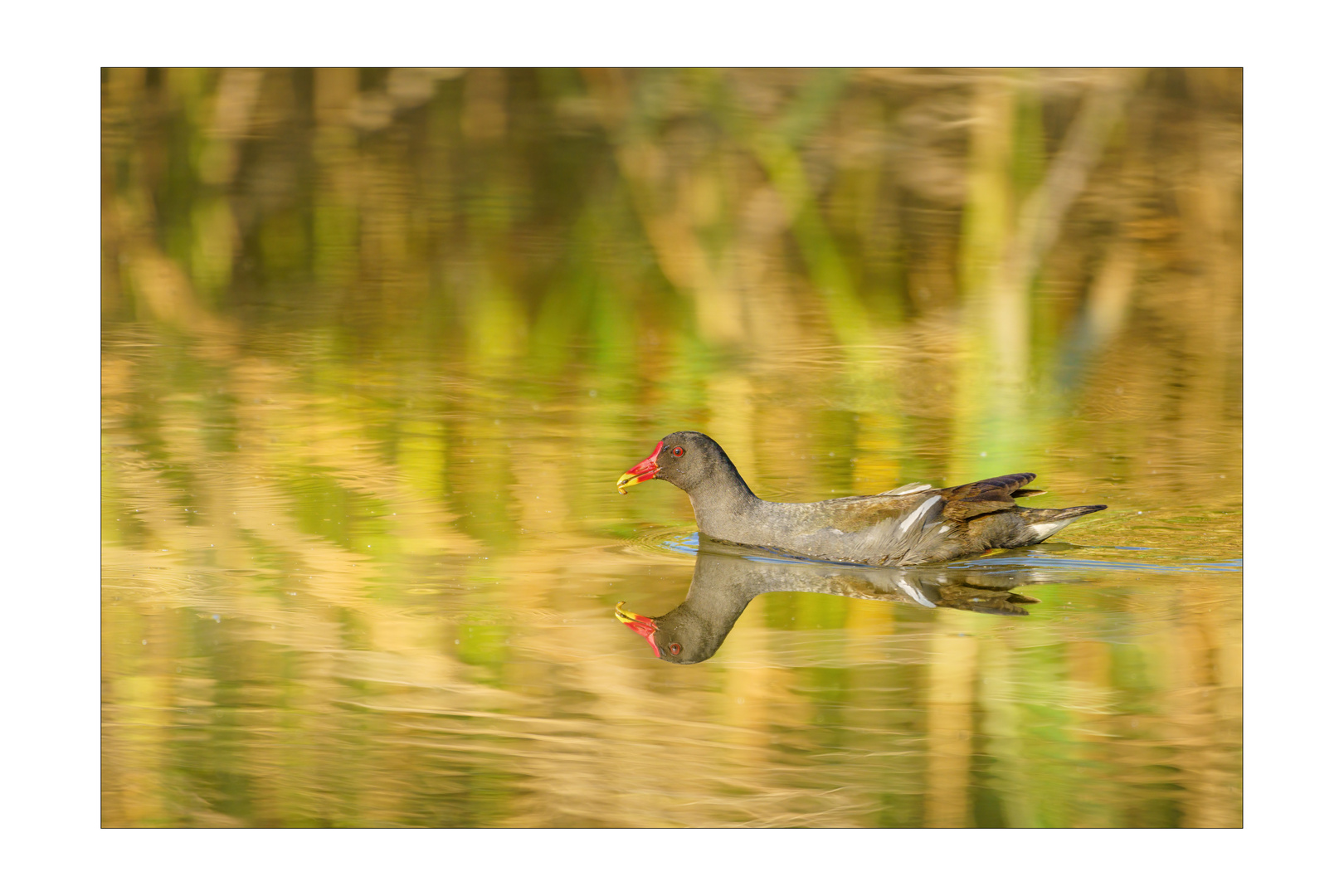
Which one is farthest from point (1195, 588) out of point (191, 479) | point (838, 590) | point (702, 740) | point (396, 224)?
point (396, 224)

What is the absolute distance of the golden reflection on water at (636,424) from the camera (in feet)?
17.2

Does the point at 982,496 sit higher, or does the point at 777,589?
the point at 982,496

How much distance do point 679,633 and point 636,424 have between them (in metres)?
2.51

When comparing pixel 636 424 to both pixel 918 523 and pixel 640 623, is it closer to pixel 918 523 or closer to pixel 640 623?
pixel 918 523

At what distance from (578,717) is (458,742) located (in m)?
0.43

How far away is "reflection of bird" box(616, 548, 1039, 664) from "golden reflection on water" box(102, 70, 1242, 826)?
0.10 meters

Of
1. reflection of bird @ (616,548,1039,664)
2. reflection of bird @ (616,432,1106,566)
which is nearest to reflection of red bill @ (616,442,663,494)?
reflection of bird @ (616,548,1039,664)

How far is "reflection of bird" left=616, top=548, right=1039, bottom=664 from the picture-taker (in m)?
5.94

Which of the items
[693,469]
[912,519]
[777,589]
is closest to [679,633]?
[777,589]

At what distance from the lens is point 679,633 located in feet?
19.5

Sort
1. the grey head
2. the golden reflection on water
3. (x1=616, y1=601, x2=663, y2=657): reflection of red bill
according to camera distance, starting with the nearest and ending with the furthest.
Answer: the golden reflection on water, (x1=616, y1=601, x2=663, y2=657): reflection of red bill, the grey head

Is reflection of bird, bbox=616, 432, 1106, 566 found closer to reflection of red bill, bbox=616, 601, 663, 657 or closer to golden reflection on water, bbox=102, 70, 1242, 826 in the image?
golden reflection on water, bbox=102, 70, 1242, 826

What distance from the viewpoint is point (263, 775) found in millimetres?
5113

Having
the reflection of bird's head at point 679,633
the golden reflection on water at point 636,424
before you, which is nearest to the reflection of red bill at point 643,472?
the golden reflection on water at point 636,424
